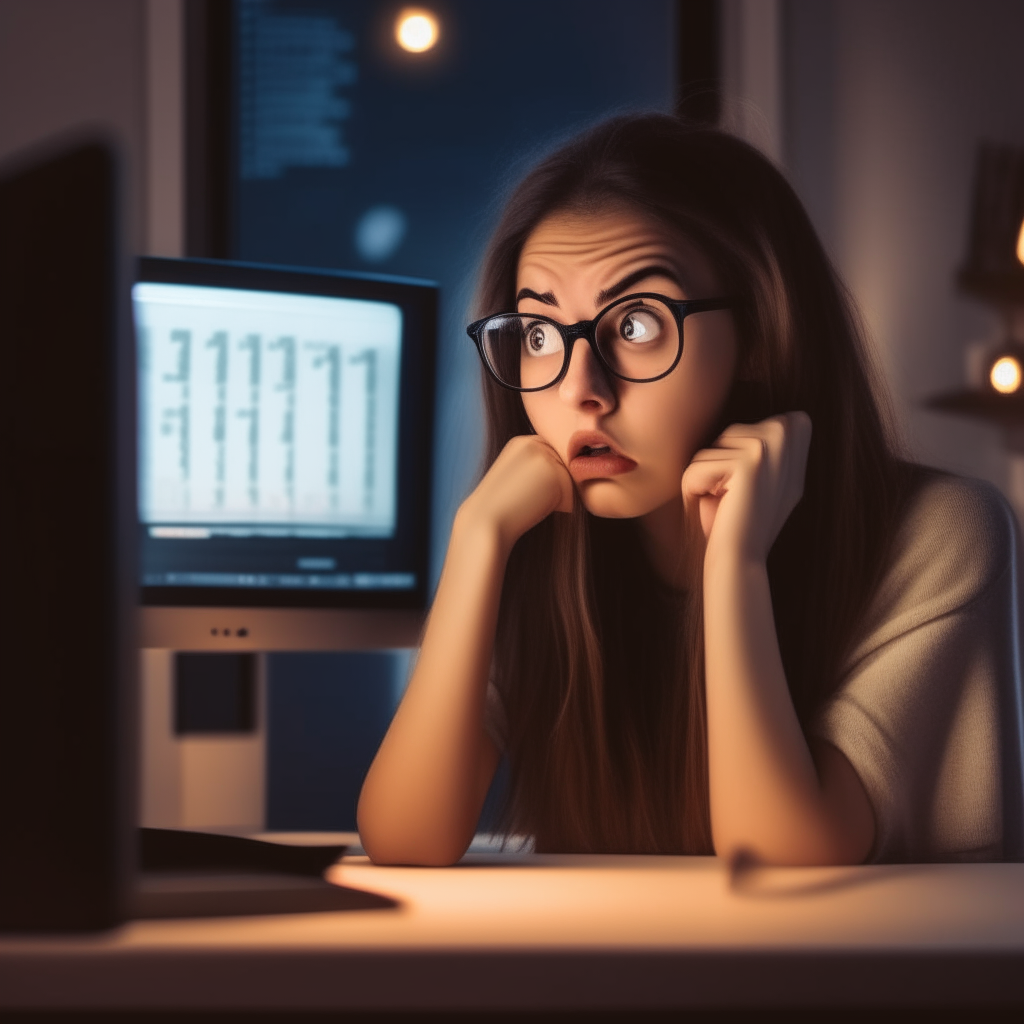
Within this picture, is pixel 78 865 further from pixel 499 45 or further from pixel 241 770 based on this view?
pixel 499 45

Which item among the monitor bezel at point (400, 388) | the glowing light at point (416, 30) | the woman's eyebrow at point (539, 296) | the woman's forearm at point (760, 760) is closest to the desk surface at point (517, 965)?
the woman's forearm at point (760, 760)

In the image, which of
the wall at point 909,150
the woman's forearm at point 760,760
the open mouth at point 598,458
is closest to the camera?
the woman's forearm at point 760,760

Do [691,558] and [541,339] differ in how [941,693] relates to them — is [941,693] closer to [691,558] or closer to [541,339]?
[691,558]

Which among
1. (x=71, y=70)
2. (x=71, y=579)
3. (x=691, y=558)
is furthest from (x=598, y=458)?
(x=71, y=70)

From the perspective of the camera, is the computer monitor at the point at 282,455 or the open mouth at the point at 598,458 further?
the computer monitor at the point at 282,455

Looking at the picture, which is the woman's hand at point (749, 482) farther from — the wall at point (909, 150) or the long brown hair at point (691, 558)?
the wall at point (909, 150)

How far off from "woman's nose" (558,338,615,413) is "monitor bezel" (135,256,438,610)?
15.3 inches

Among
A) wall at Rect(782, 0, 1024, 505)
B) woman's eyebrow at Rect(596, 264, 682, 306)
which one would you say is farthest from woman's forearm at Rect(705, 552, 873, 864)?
wall at Rect(782, 0, 1024, 505)

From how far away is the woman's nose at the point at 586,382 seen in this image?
933 millimetres

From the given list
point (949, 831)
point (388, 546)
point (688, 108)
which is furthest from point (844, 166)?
point (949, 831)

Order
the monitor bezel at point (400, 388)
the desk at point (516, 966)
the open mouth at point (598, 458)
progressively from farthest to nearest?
1. the monitor bezel at point (400, 388)
2. the open mouth at point (598, 458)
3. the desk at point (516, 966)

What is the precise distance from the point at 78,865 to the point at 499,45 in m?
1.87

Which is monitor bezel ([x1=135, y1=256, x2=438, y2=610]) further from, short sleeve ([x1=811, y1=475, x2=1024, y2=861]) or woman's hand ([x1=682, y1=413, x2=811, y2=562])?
short sleeve ([x1=811, y1=475, x2=1024, y2=861])

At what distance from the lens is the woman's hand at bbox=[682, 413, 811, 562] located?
85cm
